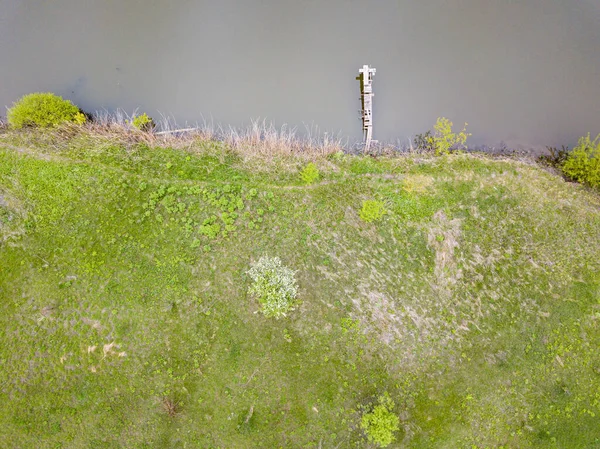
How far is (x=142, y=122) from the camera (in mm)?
11805

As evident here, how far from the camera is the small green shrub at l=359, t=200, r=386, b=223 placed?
1094 cm

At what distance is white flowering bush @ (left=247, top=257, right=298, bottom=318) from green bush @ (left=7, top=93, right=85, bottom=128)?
7.63 meters

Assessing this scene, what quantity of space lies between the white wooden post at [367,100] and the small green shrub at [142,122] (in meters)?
7.22

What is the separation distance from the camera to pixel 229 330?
35.3 feet

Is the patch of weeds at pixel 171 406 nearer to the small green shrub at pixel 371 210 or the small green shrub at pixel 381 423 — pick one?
the small green shrub at pixel 381 423

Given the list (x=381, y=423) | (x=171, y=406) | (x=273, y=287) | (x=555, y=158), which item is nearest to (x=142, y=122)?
(x=273, y=287)

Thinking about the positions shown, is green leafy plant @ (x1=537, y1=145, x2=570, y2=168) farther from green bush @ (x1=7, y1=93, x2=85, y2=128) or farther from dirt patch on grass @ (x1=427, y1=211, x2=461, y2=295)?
green bush @ (x1=7, y1=93, x2=85, y2=128)

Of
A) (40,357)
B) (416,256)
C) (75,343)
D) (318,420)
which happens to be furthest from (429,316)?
(40,357)

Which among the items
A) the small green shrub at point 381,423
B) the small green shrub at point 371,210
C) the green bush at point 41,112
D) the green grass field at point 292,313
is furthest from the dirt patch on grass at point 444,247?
the green bush at point 41,112

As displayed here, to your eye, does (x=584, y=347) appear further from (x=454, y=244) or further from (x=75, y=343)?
(x=75, y=343)

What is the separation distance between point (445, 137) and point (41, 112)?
42.6ft

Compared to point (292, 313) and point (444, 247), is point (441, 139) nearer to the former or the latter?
point (444, 247)

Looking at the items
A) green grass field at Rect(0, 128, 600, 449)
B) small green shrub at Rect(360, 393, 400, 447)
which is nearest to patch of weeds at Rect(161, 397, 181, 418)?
green grass field at Rect(0, 128, 600, 449)

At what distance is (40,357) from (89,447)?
2.97 m
